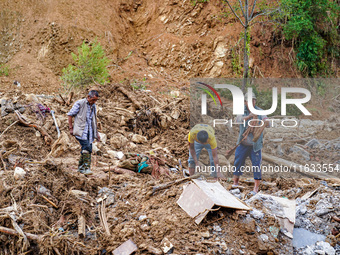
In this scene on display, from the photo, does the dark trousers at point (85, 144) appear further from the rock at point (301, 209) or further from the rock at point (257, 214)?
the rock at point (301, 209)

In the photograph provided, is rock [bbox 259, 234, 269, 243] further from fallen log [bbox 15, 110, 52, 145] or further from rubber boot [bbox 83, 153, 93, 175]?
fallen log [bbox 15, 110, 52, 145]

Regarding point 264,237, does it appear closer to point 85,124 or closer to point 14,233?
point 14,233

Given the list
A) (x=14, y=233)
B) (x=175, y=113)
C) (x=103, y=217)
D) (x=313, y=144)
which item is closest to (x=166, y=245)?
(x=103, y=217)

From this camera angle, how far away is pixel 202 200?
141 inches

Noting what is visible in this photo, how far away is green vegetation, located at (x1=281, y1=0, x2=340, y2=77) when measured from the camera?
44.4 feet

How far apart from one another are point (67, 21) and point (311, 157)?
499 inches

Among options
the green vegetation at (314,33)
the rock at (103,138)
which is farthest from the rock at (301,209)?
the green vegetation at (314,33)

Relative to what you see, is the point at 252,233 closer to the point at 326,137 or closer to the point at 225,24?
the point at 326,137

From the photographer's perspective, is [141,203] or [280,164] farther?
[280,164]

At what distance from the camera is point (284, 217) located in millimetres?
3721

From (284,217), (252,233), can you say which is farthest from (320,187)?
(252,233)

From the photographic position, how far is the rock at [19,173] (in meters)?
4.32

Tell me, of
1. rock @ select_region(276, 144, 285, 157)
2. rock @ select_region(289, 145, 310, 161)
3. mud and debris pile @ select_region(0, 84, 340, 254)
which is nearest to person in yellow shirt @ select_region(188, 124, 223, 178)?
mud and debris pile @ select_region(0, 84, 340, 254)

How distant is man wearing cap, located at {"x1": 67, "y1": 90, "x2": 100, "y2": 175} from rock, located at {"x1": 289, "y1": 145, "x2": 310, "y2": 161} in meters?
4.73
